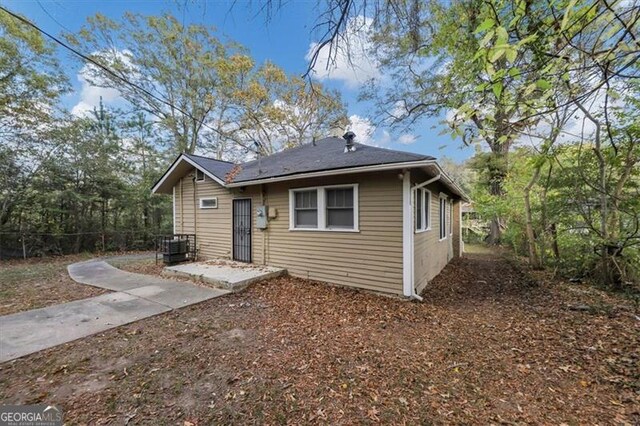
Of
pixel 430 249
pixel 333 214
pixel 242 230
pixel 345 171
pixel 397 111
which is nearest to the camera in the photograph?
pixel 345 171

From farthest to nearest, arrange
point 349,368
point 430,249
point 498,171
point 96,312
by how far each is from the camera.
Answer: point 498,171 → point 430,249 → point 96,312 → point 349,368

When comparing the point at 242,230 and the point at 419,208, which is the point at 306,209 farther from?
the point at 419,208

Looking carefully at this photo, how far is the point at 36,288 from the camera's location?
5.92 m

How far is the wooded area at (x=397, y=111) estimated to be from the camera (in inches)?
87.9

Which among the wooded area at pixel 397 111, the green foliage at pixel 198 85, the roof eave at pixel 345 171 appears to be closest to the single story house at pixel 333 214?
the roof eave at pixel 345 171

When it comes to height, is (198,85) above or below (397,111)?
above

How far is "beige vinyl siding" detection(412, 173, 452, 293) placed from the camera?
5.84 m

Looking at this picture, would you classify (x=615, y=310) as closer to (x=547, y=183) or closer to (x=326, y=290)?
(x=547, y=183)

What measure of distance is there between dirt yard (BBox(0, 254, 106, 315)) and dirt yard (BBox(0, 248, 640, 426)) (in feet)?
8.14

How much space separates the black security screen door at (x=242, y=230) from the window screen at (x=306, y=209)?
1.82 metres

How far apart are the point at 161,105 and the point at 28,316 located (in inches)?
587

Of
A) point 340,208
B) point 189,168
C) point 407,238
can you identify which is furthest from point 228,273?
point 189,168

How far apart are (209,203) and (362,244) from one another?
5694 mm

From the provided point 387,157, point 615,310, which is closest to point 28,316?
point 387,157
